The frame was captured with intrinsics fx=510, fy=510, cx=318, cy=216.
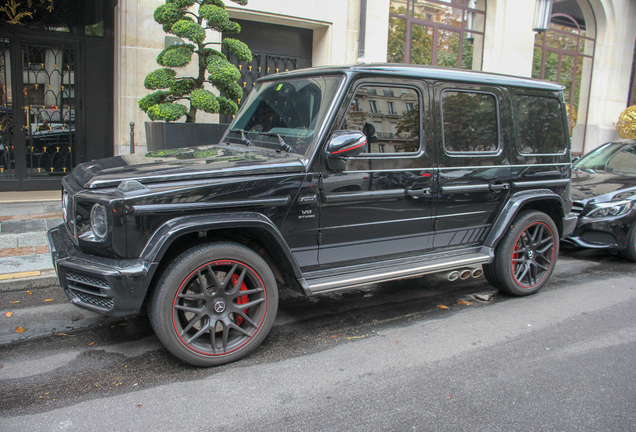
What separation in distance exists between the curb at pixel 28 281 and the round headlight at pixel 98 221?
2.32 m

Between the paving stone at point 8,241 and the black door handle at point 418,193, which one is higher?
the black door handle at point 418,193

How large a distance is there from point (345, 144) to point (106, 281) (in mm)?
1860

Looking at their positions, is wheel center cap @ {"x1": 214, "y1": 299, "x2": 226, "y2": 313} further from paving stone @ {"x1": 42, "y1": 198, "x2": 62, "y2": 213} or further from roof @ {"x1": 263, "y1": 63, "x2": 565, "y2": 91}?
paving stone @ {"x1": 42, "y1": 198, "x2": 62, "y2": 213}

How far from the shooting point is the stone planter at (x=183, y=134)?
296 inches

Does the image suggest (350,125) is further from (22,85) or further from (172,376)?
(22,85)

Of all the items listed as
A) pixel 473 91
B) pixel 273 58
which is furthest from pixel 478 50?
pixel 473 91

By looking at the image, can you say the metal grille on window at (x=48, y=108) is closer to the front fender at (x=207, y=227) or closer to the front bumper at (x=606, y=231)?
the front fender at (x=207, y=227)

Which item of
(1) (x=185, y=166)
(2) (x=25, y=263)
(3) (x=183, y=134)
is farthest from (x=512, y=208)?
(2) (x=25, y=263)

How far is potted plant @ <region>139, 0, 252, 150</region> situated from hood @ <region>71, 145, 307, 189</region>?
11.2 feet

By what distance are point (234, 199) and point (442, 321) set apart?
2260mm

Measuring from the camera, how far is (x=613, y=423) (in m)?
2.99

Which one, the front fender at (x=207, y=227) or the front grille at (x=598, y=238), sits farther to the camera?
the front grille at (x=598, y=238)

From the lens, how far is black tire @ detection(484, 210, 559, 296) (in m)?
5.03

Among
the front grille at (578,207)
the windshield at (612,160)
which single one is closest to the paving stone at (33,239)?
the front grille at (578,207)
